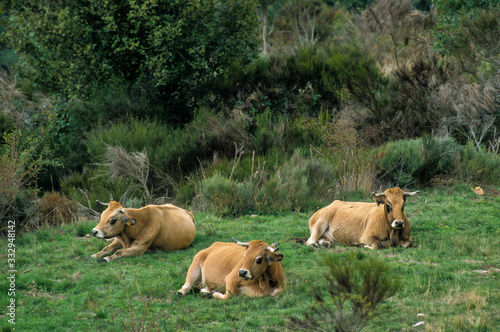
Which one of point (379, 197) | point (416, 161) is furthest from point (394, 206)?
point (416, 161)

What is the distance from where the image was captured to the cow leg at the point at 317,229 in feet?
33.1

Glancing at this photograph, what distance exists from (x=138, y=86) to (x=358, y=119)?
735 centimetres

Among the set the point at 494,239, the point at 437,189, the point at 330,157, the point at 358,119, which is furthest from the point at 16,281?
the point at 358,119

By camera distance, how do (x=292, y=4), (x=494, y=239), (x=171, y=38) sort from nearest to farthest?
(x=494, y=239)
(x=171, y=38)
(x=292, y=4)

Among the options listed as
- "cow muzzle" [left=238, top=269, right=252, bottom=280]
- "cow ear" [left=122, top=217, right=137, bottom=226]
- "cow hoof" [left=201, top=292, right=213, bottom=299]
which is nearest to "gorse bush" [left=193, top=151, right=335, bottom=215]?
"cow ear" [left=122, top=217, right=137, bottom=226]

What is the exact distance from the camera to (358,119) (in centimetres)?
1916

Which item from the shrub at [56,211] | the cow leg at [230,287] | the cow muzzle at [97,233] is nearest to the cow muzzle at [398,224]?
the cow leg at [230,287]

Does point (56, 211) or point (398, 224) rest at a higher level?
point (398, 224)

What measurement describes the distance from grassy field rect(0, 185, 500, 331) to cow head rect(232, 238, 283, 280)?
Result: 1.03ft

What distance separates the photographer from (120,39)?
1894 cm

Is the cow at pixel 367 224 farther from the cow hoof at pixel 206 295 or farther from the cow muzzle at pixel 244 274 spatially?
the cow muzzle at pixel 244 274

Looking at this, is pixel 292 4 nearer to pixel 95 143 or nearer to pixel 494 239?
pixel 95 143

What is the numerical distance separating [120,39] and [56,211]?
7454mm

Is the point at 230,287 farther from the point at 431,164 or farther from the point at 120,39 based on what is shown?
the point at 120,39
